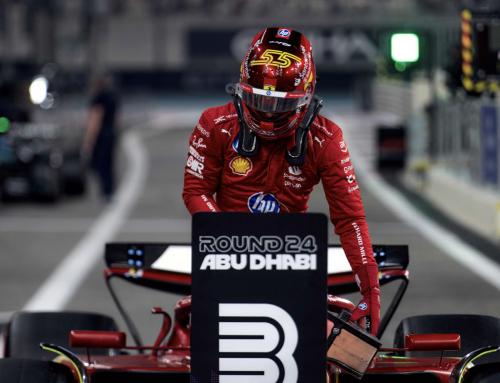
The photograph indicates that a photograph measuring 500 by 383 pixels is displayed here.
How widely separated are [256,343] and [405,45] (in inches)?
500

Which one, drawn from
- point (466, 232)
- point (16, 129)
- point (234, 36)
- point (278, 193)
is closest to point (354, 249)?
point (278, 193)

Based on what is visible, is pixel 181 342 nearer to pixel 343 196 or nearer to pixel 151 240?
pixel 343 196

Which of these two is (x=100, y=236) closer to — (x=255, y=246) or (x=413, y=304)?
(x=413, y=304)

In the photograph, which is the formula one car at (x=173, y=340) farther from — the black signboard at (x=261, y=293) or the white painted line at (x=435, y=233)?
the white painted line at (x=435, y=233)

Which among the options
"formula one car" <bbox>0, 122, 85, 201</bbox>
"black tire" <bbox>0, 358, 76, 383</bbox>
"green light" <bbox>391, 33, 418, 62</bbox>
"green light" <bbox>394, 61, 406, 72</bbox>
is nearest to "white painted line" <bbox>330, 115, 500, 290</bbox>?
"green light" <bbox>394, 61, 406, 72</bbox>

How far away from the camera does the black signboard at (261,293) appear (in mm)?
2824

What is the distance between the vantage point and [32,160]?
1349 centimetres

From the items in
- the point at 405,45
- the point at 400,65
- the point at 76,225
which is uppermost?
the point at 405,45

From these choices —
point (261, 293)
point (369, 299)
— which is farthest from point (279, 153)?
point (261, 293)

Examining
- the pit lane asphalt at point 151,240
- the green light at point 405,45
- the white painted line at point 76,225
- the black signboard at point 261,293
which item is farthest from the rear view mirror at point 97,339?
the green light at point 405,45

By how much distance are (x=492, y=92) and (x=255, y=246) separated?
10258mm

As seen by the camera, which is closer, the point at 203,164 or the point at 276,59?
the point at 276,59

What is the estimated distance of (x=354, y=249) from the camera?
3.34 m

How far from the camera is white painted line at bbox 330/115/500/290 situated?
914cm
